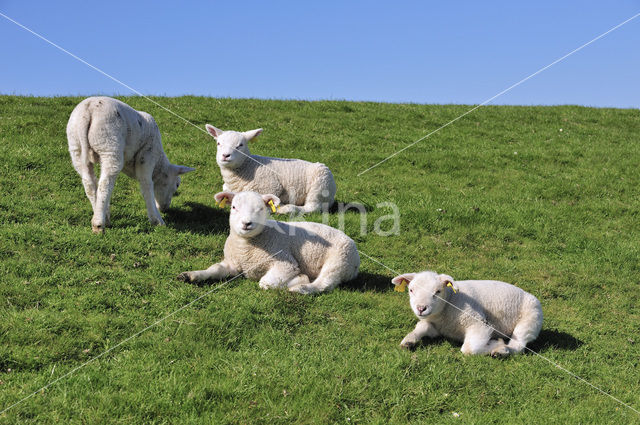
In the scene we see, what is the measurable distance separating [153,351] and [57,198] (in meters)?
6.17

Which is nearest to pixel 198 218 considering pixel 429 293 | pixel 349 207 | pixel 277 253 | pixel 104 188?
pixel 104 188

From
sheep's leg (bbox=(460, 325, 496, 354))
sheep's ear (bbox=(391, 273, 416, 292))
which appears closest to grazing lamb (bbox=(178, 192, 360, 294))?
sheep's ear (bbox=(391, 273, 416, 292))

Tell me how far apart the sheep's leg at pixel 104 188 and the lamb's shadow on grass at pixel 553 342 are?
662cm

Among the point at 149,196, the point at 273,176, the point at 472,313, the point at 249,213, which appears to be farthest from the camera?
the point at 273,176

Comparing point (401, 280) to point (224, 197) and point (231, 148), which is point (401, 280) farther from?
point (231, 148)

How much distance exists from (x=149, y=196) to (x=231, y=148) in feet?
6.09

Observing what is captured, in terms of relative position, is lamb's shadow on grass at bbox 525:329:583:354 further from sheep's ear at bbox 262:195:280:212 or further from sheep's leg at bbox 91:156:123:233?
sheep's leg at bbox 91:156:123:233

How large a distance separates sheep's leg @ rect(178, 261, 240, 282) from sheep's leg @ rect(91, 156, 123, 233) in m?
2.24

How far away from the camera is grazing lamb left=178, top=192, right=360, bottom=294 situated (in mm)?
7578

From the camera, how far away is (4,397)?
5070mm

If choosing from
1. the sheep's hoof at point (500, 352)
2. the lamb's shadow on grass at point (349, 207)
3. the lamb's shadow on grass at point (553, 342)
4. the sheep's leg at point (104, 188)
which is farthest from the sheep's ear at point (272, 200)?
the lamb's shadow on grass at point (349, 207)

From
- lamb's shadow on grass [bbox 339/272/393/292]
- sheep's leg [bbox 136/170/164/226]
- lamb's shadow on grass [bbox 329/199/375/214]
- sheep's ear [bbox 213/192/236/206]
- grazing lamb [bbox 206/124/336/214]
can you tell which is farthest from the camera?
lamb's shadow on grass [bbox 329/199/375/214]

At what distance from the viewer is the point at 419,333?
22.4 ft

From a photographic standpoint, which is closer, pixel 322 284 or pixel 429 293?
Answer: pixel 429 293
